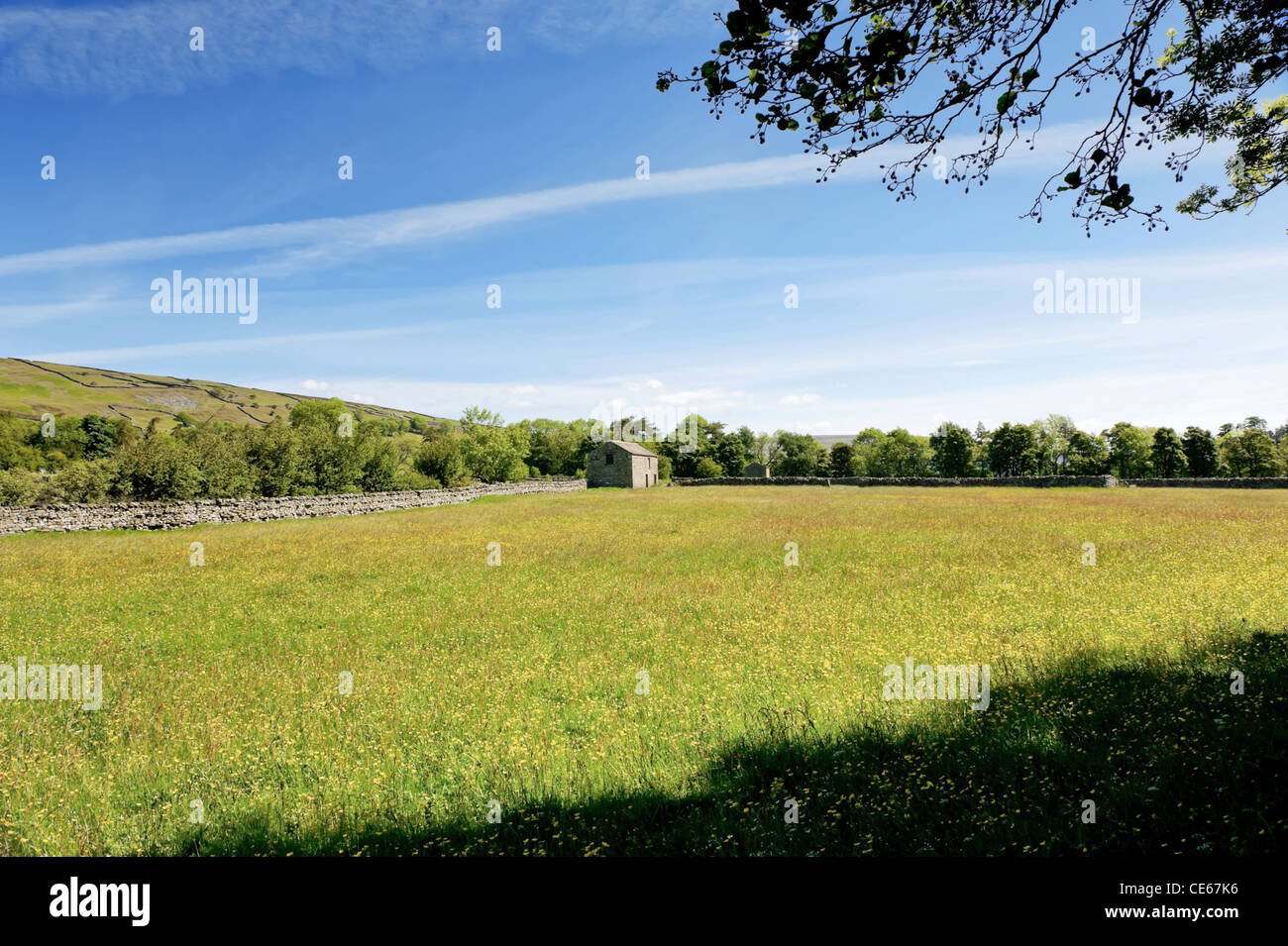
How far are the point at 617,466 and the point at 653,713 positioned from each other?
7391cm

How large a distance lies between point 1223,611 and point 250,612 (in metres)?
20.6

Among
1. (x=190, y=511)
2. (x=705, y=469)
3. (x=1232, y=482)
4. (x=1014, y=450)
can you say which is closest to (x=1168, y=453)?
(x=1014, y=450)

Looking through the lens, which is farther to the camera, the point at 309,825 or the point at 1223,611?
the point at 1223,611

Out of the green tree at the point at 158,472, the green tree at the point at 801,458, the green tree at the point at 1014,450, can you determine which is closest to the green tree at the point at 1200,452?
the green tree at the point at 1014,450

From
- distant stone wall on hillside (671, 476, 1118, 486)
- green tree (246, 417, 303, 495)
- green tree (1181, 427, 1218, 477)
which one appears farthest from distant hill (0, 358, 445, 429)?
green tree (1181, 427, 1218, 477)

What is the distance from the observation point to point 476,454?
8481cm

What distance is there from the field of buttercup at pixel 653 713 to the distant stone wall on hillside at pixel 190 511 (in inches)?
606

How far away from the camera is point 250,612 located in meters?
13.1

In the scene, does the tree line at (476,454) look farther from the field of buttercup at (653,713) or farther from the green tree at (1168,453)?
the field of buttercup at (653,713)

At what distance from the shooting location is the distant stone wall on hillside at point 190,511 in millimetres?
27359

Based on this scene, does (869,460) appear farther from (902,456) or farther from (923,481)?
(923,481)
